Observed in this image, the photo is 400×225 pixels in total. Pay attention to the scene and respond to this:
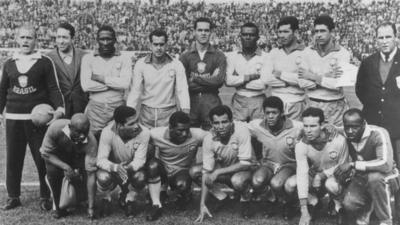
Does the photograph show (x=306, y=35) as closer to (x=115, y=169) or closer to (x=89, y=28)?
(x=89, y=28)

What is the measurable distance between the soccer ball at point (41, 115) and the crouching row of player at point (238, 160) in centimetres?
20

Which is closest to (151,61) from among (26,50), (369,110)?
(26,50)

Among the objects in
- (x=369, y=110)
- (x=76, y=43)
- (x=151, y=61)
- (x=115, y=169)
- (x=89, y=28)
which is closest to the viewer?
(x=115, y=169)

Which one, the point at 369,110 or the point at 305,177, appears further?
the point at 369,110

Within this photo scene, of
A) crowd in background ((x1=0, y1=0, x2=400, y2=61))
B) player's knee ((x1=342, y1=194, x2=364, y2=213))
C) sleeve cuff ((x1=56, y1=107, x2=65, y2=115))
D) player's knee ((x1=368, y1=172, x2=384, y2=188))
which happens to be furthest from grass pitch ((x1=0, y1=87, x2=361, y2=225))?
crowd in background ((x1=0, y1=0, x2=400, y2=61))

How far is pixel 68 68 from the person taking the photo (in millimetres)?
5441

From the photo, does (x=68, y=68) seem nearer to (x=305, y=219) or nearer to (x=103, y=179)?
(x=103, y=179)

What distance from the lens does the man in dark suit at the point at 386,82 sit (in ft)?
15.8

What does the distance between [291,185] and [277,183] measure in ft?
0.48

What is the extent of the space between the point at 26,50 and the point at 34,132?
Result: 866 millimetres

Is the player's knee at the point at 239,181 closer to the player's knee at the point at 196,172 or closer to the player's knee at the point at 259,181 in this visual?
the player's knee at the point at 259,181

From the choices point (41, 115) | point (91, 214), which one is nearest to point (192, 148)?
point (91, 214)

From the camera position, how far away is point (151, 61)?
551 centimetres

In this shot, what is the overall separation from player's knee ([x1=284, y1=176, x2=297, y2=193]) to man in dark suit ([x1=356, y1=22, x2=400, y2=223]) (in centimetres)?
110
